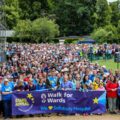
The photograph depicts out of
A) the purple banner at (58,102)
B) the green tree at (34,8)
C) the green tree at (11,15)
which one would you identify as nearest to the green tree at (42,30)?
the green tree at (11,15)

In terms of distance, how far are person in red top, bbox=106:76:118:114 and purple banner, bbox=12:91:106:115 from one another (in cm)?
28

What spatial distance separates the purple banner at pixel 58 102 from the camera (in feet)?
54.5

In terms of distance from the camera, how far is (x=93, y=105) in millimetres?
17062

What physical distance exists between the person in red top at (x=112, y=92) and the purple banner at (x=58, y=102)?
28cm

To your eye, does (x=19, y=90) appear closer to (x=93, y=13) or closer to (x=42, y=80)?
(x=42, y=80)

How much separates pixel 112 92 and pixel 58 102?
7.40 ft

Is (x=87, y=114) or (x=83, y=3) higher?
(x=83, y=3)

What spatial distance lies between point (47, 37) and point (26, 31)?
3757 mm

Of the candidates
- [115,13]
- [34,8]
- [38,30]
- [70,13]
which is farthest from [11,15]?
[115,13]

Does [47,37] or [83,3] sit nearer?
[47,37]

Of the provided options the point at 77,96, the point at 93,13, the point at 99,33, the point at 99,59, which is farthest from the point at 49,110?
the point at 93,13

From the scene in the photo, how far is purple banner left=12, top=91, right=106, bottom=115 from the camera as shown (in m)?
16.6

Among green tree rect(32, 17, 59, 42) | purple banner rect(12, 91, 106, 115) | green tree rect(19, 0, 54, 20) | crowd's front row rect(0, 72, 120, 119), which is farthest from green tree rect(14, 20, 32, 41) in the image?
purple banner rect(12, 91, 106, 115)

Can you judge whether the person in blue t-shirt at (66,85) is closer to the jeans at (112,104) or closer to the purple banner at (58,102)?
the purple banner at (58,102)
